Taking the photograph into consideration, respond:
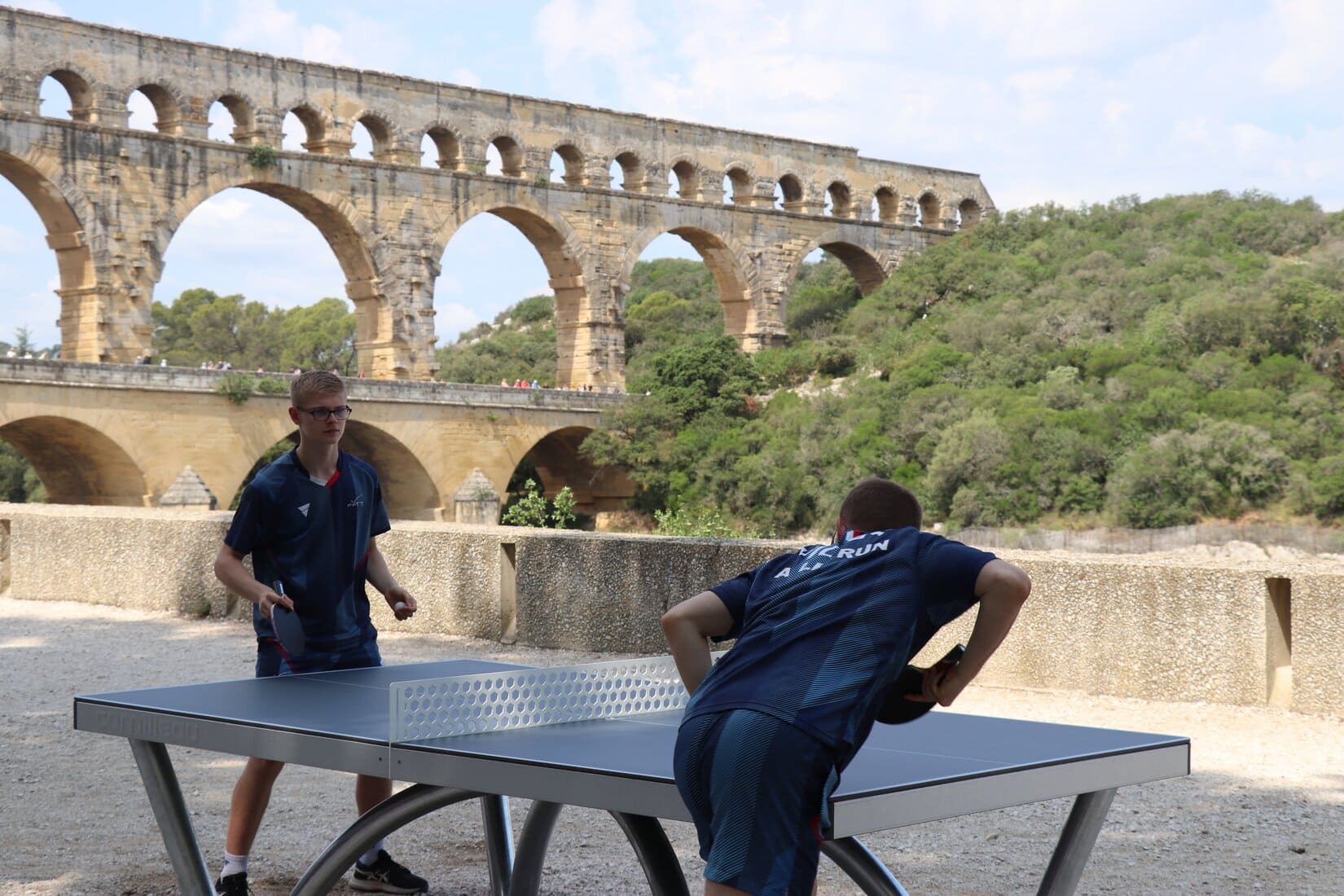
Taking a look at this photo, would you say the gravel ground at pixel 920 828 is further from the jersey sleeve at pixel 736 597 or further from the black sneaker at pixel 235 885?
the jersey sleeve at pixel 736 597

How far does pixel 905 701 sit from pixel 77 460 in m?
27.3

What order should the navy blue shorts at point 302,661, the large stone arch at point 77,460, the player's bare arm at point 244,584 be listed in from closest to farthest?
the player's bare arm at point 244,584 < the navy blue shorts at point 302,661 < the large stone arch at point 77,460

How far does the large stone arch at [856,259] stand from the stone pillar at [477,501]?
1452cm

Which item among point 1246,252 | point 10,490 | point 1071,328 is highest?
point 1246,252

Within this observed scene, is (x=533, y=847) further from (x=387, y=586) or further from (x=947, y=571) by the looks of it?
(x=947, y=571)

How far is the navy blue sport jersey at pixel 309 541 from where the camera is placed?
4105 mm

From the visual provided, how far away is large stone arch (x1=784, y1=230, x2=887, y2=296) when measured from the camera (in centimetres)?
4069

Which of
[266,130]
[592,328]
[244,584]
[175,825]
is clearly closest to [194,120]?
[266,130]

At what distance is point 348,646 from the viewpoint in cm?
424

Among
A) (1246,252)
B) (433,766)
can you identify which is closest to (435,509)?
(1246,252)

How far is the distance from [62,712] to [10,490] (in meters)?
41.1

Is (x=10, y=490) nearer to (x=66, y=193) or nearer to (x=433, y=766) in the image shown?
(x=66, y=193)

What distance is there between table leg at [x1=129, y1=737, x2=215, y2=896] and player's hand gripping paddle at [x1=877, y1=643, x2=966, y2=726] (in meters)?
1.90

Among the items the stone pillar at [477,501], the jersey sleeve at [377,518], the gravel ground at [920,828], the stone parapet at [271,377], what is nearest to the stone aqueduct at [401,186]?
the stone parapet at [271,377]
